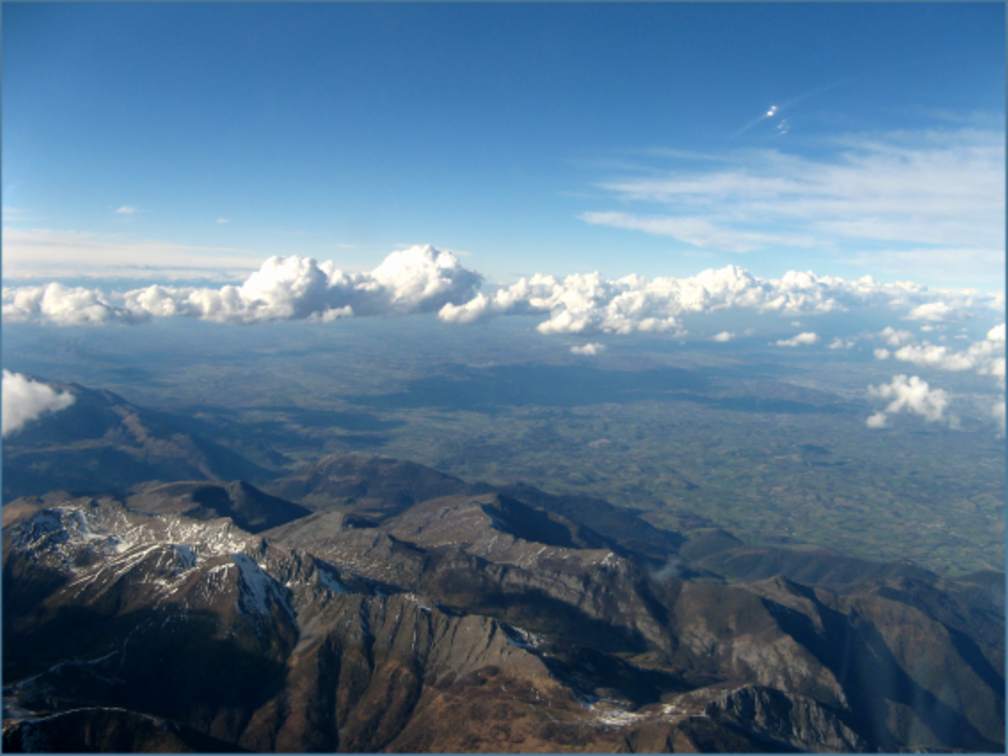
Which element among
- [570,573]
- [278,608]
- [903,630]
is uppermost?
[278,608]

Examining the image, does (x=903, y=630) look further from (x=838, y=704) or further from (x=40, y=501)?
(x=40, y=501)

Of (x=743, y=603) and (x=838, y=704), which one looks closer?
(x=838, y=704)

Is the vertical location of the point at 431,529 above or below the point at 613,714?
below

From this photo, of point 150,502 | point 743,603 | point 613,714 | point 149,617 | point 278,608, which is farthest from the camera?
point 150,502

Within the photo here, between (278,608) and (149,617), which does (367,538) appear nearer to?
(278,608)

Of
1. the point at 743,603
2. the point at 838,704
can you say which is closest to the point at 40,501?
the point at 743,603

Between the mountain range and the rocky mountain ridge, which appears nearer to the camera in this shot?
the mountain range

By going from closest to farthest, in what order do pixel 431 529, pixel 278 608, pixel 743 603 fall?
pixel 278 608, pixel 743 603, pixel 431 529

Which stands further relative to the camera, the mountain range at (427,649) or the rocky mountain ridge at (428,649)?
the rocky mountain ridge at (428,649)

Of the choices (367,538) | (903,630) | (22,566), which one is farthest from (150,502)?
(903,630)
